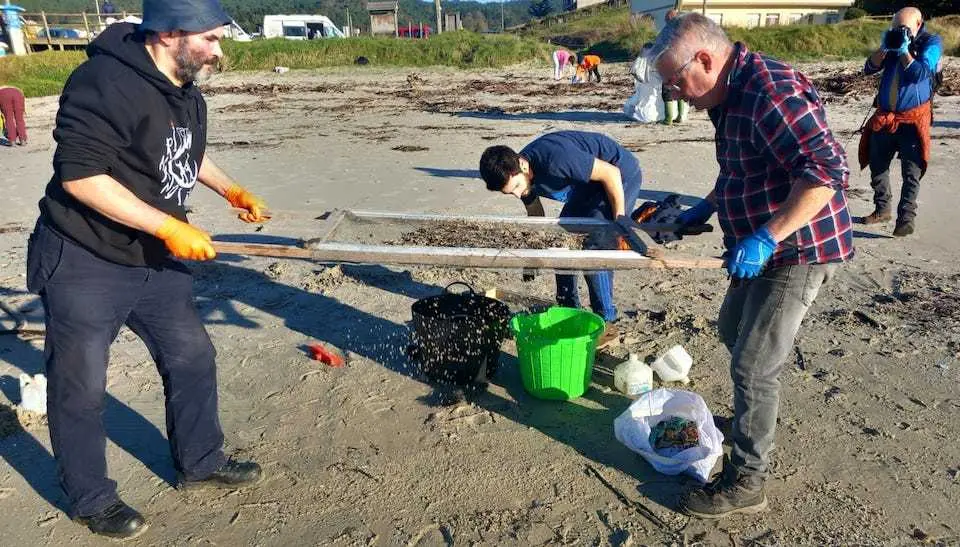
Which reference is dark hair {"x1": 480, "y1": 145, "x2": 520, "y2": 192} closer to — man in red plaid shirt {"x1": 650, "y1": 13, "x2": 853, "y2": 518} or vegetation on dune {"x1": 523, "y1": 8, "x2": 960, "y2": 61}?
man in red plaid shirt {"x1": 650, "y1": 13, "x2": 853, "y2": 518}

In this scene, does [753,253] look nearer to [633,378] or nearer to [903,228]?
[633,378]

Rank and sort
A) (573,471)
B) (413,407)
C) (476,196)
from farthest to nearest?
1. (476,196)
2. (413,407)
3. (573,471)

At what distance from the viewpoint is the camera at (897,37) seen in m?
5.81

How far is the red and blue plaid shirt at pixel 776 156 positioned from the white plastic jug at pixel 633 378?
130 cm

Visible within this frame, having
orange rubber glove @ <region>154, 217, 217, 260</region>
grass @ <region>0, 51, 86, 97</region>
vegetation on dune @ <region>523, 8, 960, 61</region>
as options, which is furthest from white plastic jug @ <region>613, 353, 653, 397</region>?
vegetation on dune @ <region>523, 8, 960, 61</region>

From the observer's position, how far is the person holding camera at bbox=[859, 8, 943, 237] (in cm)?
589

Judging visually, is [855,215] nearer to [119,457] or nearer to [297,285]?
[297,285]

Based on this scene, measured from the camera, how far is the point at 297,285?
5520 millimetres

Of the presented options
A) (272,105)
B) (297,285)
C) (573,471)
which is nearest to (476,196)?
(297,285)

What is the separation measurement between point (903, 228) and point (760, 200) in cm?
470

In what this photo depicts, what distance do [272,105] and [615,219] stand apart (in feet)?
54.3

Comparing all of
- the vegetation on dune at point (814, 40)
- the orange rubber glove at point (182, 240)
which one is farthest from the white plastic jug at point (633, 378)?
the vegetation on dune at point (814, 40)

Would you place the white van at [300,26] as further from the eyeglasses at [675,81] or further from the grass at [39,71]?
the eyeglasses at [675,81]

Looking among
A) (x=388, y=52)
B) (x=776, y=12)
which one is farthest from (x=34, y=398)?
(x=776, y=12)
